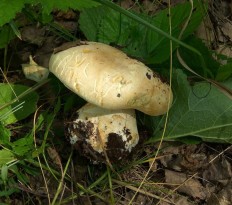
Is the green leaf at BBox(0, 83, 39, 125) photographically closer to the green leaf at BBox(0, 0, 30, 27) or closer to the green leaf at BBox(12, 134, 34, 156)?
the green leaf at BBox(12, 134, 34, 156)

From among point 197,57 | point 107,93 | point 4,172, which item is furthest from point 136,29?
point 4,172

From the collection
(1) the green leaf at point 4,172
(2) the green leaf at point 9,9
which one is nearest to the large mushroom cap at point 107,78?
(2) the green leaf at point 9,9

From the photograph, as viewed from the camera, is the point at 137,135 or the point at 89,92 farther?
the point at 137,135

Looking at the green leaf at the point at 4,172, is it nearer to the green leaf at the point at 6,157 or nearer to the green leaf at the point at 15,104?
the green leaf at the point at 6,157

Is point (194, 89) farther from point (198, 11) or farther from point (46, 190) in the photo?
point (46, 190)

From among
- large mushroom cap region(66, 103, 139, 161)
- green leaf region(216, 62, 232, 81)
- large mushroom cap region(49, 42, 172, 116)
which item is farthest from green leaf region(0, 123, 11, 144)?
green leaf region(216, 62, 232, 81)

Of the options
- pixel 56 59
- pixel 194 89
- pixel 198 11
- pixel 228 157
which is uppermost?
pixel 198 11

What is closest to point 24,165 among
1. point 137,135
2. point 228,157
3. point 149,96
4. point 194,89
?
point 137,135
